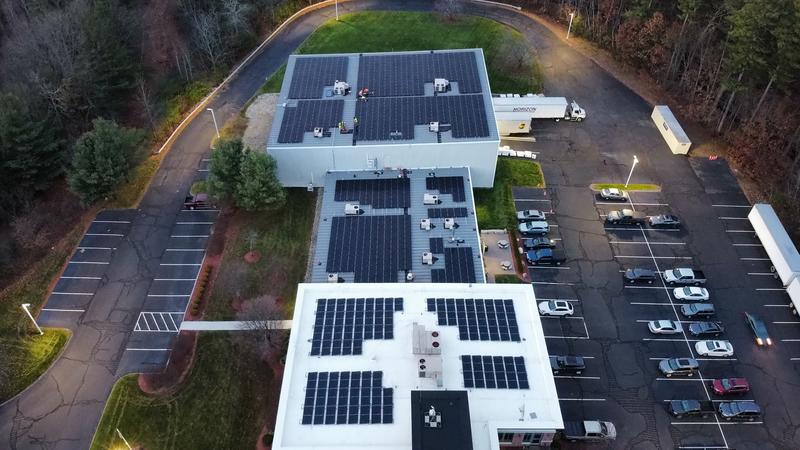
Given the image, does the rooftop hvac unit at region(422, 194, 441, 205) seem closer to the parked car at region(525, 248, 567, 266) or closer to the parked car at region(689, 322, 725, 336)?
the parked car at region(525, 248, 567, 266)

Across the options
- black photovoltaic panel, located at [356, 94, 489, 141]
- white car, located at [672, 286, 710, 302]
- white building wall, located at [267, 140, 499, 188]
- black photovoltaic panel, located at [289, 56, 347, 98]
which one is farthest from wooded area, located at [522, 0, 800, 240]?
black photovoltaic panel, located at [289, 56, 347, 98]

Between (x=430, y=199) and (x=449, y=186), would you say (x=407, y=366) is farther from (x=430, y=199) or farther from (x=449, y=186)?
(x=449, y=186)

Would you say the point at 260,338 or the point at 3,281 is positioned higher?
the point at 3,281

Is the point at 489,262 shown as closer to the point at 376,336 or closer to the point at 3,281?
the point at 376,336

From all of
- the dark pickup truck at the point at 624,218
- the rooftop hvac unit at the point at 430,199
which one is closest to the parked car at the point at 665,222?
the dark pickup truck at the point at 624,218

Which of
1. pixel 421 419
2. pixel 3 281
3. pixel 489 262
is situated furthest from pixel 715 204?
pixel 3 281

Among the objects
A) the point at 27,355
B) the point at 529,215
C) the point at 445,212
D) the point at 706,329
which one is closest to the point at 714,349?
the point at 706,329

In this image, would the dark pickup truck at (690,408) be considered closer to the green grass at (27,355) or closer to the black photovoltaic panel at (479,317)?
the black photovoltaic panel at (479,317)
